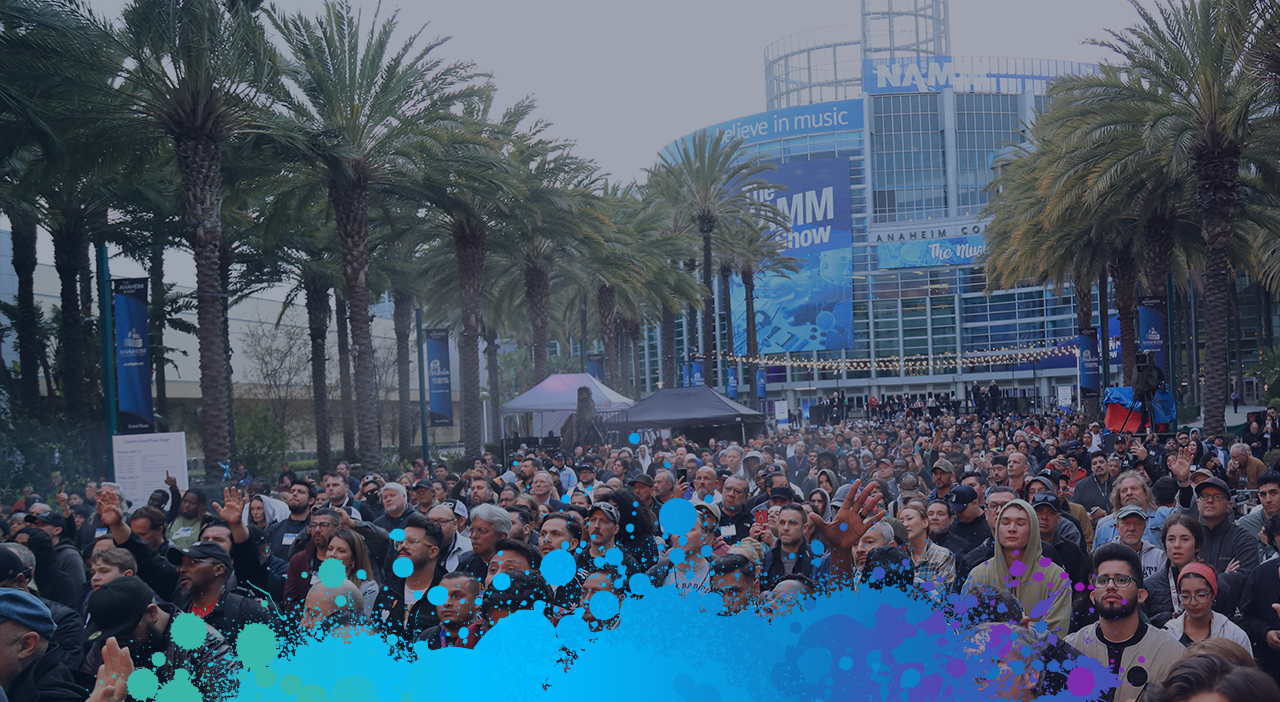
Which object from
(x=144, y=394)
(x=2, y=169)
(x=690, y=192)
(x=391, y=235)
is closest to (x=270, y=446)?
(x=391, y=235)

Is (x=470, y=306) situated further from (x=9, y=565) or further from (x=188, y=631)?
(x=188, y=631)

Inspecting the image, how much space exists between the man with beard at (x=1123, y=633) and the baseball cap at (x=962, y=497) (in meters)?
2.80

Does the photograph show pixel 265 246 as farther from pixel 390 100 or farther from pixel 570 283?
pixel 570 283

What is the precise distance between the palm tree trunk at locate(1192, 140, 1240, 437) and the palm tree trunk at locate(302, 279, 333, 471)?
807 inches

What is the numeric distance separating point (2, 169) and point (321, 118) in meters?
5.74

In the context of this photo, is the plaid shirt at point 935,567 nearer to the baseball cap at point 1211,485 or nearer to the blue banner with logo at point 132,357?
the baseball cap at point 1211,485

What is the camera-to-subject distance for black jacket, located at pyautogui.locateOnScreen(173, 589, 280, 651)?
486cm

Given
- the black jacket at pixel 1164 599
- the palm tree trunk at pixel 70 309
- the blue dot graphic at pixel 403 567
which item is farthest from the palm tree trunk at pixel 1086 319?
the blue dot graphic at pixel 403 567

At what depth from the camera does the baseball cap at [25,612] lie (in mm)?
3822

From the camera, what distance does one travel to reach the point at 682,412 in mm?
24984

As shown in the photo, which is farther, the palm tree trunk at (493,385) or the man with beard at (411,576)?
the palm tree trunk at (493,385)

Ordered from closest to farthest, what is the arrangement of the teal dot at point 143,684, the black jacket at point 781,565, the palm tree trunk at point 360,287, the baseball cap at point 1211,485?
the teal dot at point 143,684
the black jacket at point 781,565
the baseball cap at point 1211,485
the palm tree trunk at point 360,287

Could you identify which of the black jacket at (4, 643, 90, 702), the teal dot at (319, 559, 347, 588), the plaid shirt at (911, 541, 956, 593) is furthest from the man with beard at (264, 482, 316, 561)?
the plaid shirt at (911, 541, 956, 593)

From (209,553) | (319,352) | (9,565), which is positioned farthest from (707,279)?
(209,553)
